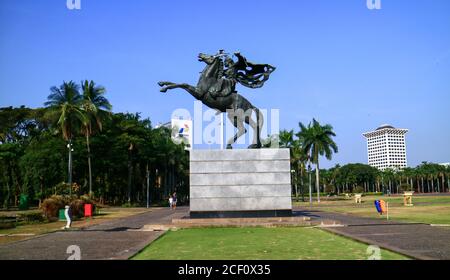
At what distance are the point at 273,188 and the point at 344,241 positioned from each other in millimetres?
6424

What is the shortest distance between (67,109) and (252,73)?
25917 mm

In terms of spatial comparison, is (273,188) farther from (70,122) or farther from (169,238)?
(70,122)

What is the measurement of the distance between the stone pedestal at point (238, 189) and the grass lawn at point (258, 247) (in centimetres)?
387

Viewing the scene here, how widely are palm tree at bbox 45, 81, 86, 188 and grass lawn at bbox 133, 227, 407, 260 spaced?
29.7 meters

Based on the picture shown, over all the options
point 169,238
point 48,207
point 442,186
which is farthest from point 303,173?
point 442,186

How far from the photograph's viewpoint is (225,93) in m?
18.6

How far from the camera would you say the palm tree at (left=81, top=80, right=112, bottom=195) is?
4525 cm

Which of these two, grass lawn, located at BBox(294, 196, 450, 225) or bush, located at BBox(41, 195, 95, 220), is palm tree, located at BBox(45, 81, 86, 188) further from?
grass lawn, located at BBox(294, 196, 450, 225)

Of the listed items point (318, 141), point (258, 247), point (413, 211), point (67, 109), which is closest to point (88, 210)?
point (67, 109)

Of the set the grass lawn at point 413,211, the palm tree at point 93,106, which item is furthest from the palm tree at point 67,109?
the grass lawn at point 413,211

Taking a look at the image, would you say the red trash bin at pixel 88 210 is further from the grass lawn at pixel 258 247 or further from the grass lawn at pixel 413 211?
the grass lawn at pixel 413 211

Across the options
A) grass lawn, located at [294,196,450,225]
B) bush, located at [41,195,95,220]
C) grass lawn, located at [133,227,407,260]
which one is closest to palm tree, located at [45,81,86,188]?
bush, located at [41,195,95,220]
